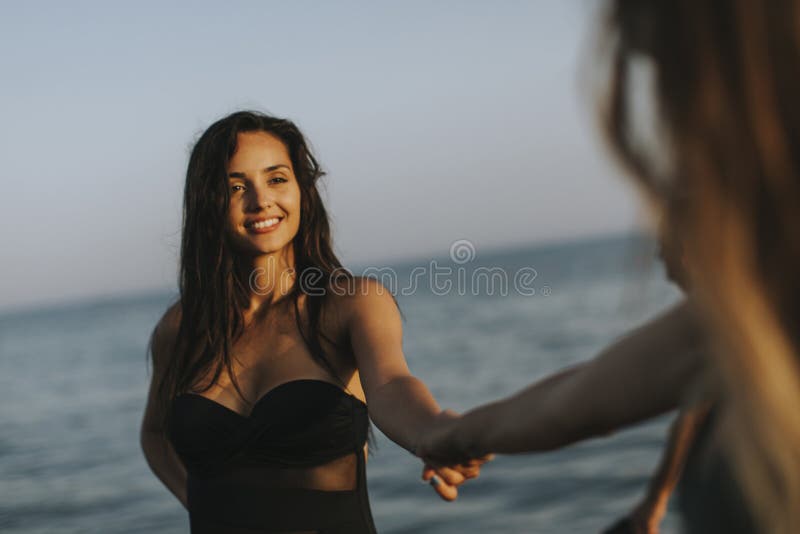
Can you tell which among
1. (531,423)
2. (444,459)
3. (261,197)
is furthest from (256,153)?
(531,423)

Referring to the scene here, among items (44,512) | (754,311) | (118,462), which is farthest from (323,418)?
(118,462)

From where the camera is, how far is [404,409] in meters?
2.38

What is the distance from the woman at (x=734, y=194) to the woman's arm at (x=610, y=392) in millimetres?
93

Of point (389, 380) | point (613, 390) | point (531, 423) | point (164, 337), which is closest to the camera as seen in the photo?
point (613, 390)

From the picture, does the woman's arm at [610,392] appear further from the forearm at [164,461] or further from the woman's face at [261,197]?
the forearm at [164,461]

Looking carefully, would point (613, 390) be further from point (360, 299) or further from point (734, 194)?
point (360, 299)

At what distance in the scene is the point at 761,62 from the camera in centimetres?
94

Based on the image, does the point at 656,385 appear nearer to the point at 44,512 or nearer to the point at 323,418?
the point at 323,418

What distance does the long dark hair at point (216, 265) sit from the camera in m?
3.14

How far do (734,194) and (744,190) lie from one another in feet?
0.04

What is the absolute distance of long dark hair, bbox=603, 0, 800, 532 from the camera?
946 millimetres

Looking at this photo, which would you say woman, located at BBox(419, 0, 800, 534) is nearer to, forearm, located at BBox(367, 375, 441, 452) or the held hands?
the held hands

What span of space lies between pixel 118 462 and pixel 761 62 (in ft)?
35.2

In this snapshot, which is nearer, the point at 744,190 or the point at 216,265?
the point at 744,190
